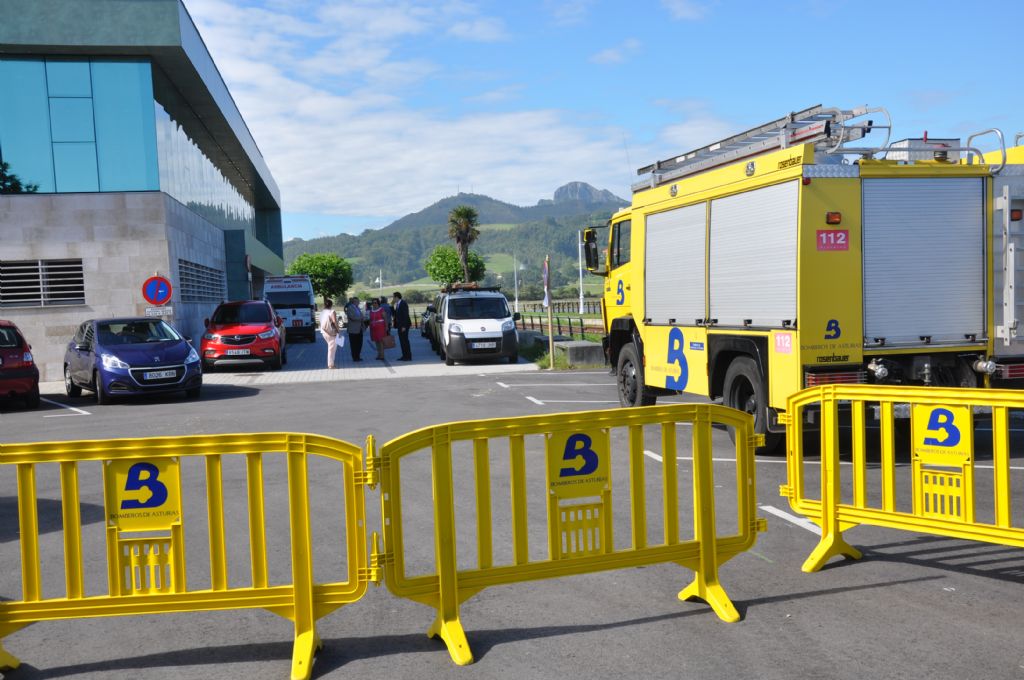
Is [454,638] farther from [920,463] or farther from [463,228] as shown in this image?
[463,228]

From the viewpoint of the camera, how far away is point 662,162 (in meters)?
11.9

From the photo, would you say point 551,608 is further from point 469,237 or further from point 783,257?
point 469,237

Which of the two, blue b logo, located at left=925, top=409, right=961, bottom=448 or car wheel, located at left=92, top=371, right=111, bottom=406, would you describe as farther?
car wheel, located at left=92, top=371, right=111, bottom=406

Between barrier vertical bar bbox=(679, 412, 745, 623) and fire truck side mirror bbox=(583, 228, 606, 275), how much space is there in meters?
8.44

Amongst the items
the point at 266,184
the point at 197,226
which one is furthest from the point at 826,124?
the point at 266,184

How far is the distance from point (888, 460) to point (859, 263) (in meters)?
3.41

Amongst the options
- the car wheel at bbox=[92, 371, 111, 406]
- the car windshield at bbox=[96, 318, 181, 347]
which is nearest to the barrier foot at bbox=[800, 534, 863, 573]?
the car wheel at bbox=[92, 371, 111, 406]

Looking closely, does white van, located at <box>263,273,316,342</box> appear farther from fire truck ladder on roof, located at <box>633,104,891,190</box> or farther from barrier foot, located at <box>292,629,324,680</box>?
barrier foot, located at <box>292,629,324,680</box>

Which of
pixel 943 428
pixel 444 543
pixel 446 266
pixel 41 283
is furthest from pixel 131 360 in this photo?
pixel 446 266

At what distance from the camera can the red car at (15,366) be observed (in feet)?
51.1

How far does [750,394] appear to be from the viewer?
9656 mm

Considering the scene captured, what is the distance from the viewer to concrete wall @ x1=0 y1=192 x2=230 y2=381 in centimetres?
2288

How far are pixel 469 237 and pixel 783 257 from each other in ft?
282

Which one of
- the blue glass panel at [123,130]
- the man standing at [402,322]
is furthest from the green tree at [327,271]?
the blue glass panel at [123,130]
